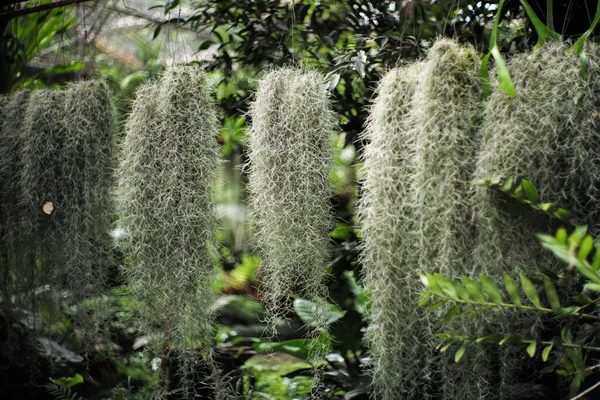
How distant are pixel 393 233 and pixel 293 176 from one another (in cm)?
25

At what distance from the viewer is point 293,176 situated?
1.26m

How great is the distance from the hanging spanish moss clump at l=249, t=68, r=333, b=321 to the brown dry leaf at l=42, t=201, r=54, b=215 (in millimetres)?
574

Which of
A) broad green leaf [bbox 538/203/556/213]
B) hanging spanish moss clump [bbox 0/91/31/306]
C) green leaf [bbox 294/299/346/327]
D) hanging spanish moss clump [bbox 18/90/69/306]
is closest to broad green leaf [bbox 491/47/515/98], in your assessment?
broad green leaf [bbox 538/203/556/213]

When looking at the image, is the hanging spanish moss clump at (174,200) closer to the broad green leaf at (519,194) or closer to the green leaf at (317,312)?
the green leaf at (317,312)

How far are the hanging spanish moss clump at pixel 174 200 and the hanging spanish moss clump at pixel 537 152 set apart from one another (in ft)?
2.01

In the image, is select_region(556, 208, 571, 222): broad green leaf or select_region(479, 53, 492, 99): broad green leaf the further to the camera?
select_region(479, 53, 492, 99): broad green leaf

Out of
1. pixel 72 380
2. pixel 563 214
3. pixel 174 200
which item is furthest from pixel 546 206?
pixel 72 380

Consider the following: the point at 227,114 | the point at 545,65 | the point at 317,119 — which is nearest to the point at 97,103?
the point at 227,114

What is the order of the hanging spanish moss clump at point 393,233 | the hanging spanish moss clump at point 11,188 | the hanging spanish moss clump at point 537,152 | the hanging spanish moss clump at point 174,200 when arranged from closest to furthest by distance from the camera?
1. the hanging spanish moss clump at point 537,152
2. the hanging spanish moss clump at point 393,233
3. the hanging spanish moss clump at point 174,200
4. the hanging spanish moss clump at point 11,188

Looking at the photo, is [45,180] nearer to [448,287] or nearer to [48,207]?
Result: [48,207]

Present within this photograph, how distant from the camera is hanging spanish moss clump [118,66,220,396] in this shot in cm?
134

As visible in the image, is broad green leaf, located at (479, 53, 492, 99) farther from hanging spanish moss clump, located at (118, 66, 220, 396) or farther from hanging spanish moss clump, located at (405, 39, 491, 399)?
hanging spanish moss clump, located at (118, 66, 220, 396)

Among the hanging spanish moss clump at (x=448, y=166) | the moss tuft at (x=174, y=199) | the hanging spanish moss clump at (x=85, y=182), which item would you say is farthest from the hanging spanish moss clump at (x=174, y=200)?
the hanging spanish moss clump at (x=448, y=166)

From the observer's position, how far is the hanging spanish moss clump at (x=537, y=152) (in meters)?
1.03
